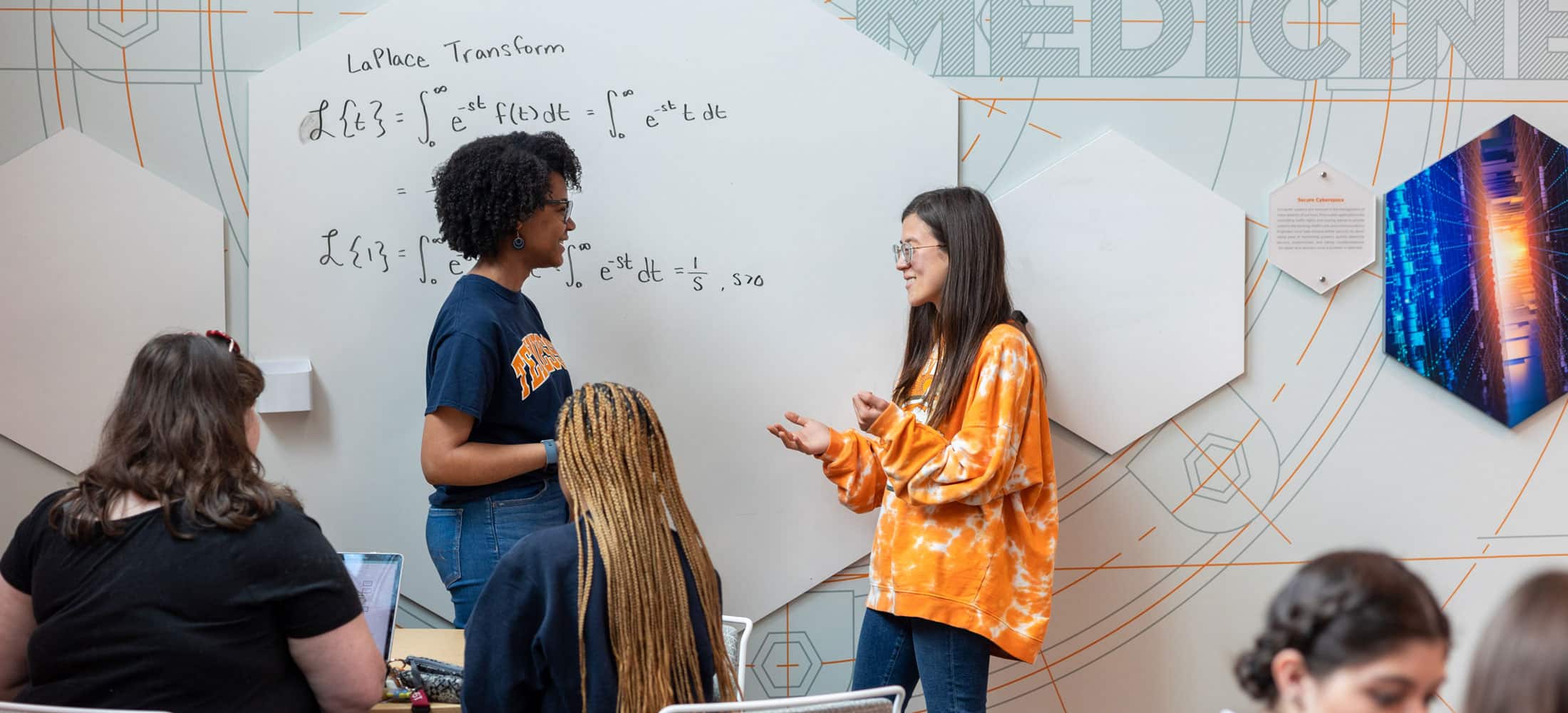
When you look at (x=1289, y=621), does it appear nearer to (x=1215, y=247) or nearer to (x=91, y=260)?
(x=1215, y=247)

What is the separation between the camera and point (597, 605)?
4.62ft

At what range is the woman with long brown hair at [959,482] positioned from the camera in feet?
6.09

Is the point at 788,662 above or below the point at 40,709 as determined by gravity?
below

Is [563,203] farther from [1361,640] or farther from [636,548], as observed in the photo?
[1361,640]

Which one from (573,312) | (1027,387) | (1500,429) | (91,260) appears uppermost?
(91,260)

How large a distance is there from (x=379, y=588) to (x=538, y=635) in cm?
48

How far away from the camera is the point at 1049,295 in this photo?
2.45 metres

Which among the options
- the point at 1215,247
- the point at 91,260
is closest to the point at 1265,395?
the point at 1215,247

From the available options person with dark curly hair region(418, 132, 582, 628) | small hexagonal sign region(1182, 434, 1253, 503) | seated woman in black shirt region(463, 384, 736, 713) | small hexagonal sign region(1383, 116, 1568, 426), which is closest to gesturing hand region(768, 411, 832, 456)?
person with dark curly hair region(418, 132, 582, 628)

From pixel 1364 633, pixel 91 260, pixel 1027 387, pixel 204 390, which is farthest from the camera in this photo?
pixel 91 260

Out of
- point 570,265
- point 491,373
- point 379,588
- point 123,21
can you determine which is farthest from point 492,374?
point 123,21

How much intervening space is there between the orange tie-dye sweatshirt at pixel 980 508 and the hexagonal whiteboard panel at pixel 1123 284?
529 millimetres

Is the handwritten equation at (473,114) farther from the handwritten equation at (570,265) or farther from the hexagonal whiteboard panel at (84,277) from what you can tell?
the hexagonal whiteboard panel at (84,277)

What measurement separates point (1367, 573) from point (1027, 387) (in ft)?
2.85
